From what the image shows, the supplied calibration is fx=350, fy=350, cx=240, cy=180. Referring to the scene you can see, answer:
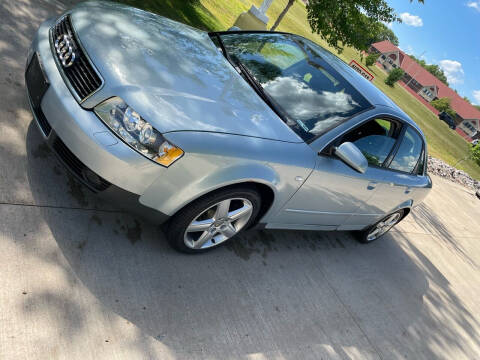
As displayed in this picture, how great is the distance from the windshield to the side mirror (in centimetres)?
23

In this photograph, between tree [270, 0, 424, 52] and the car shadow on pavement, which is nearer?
the car shadow on pavement

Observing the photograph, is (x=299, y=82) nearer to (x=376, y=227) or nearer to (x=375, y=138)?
(x=375, y=138)

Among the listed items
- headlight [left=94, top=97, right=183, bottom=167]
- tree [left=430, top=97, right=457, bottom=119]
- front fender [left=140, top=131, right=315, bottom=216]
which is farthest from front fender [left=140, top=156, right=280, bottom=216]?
tree [left=430, top=97, right=457, bottom=119]

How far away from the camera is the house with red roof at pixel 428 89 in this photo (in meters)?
77.1

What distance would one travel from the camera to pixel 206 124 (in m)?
2.35

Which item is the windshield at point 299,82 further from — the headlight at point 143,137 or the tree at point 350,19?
the tree at point 350,19

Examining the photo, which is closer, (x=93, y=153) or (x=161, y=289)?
(x=93, y=153)

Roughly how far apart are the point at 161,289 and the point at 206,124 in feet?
4.04

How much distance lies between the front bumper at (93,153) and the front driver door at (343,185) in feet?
4.24

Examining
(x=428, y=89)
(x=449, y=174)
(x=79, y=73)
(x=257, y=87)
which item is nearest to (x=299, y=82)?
(x=257, y=87)

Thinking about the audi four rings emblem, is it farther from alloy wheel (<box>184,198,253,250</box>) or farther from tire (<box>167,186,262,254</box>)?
alloy wheel (<box>184,198,253,250</box>)

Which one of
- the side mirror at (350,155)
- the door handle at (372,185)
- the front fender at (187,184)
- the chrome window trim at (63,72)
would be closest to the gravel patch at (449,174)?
the door handle at (372,185)

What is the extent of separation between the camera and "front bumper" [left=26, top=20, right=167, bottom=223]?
86.5 inches

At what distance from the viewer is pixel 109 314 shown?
86.2 inches
